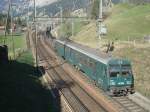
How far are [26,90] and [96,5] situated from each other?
95.5 metres

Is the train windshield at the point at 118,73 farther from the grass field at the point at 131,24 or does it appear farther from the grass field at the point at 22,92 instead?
the grass field at the point at 131,24

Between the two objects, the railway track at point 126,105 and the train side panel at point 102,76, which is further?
the train side panel at point 102,76

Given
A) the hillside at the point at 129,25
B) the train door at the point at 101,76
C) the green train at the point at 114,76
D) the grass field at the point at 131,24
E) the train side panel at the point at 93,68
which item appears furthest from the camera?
the hillside at the point at 129,25

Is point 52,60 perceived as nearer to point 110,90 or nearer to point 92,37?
point 92,37

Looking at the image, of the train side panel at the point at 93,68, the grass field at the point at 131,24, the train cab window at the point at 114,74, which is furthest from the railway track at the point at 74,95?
the grass field at the point at 131,24

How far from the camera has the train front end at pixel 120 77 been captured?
35469mm

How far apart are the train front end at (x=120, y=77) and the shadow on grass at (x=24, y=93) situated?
5.30 metres

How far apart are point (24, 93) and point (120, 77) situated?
9.61 metres

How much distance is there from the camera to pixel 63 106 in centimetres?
3444

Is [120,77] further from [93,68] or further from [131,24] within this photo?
[131,24]

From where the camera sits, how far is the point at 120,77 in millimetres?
35719

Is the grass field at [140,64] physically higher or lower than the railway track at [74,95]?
higher

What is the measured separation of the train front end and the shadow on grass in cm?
530

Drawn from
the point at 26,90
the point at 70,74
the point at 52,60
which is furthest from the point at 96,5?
the point at 26,90
